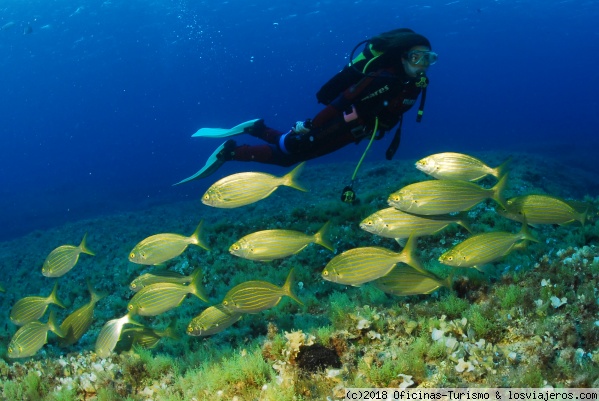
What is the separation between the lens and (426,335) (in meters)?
3.69

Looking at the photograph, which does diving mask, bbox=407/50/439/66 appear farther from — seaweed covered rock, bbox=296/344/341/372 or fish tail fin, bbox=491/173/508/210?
seaweed covered rock, bbox=296/344/341/372

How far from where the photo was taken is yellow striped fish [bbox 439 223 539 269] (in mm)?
3885

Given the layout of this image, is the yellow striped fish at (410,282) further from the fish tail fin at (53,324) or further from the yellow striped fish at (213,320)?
the fish tail fin at (53,324)

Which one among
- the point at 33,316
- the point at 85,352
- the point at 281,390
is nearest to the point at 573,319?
the point at 281,390

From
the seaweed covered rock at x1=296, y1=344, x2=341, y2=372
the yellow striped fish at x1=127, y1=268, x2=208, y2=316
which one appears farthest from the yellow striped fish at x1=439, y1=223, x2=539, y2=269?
the yellow striped fish at x1=127, y1=268, x2=208, y2=316

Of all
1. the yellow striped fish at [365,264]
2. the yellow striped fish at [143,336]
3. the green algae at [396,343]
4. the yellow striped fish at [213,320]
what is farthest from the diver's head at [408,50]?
the yellow striped fish at [143,336]

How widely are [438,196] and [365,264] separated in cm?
105

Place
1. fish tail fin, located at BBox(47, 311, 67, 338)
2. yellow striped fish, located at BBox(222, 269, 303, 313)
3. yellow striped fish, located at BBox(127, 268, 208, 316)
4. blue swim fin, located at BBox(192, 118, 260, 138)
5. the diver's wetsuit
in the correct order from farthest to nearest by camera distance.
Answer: blue swim fin, located at BBox(192, 118, 260, 138) < the diver's wetsuit < fish tail fin, located at BBox(47, 311, 67, 338) < yellow striped fish, located at BBox(127, 268, 208, 316) < yellow striped fish, located at BBox(222, 269, 303, 313)

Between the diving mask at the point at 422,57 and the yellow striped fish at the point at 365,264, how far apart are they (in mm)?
3809

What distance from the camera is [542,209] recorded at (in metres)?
4.40

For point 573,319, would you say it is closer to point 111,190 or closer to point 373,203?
point 373,203

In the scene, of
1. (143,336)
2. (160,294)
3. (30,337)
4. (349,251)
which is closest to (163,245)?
(160,294)

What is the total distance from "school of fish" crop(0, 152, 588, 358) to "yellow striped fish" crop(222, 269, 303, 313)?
11 mm

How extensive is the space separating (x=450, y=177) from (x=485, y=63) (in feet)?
340
